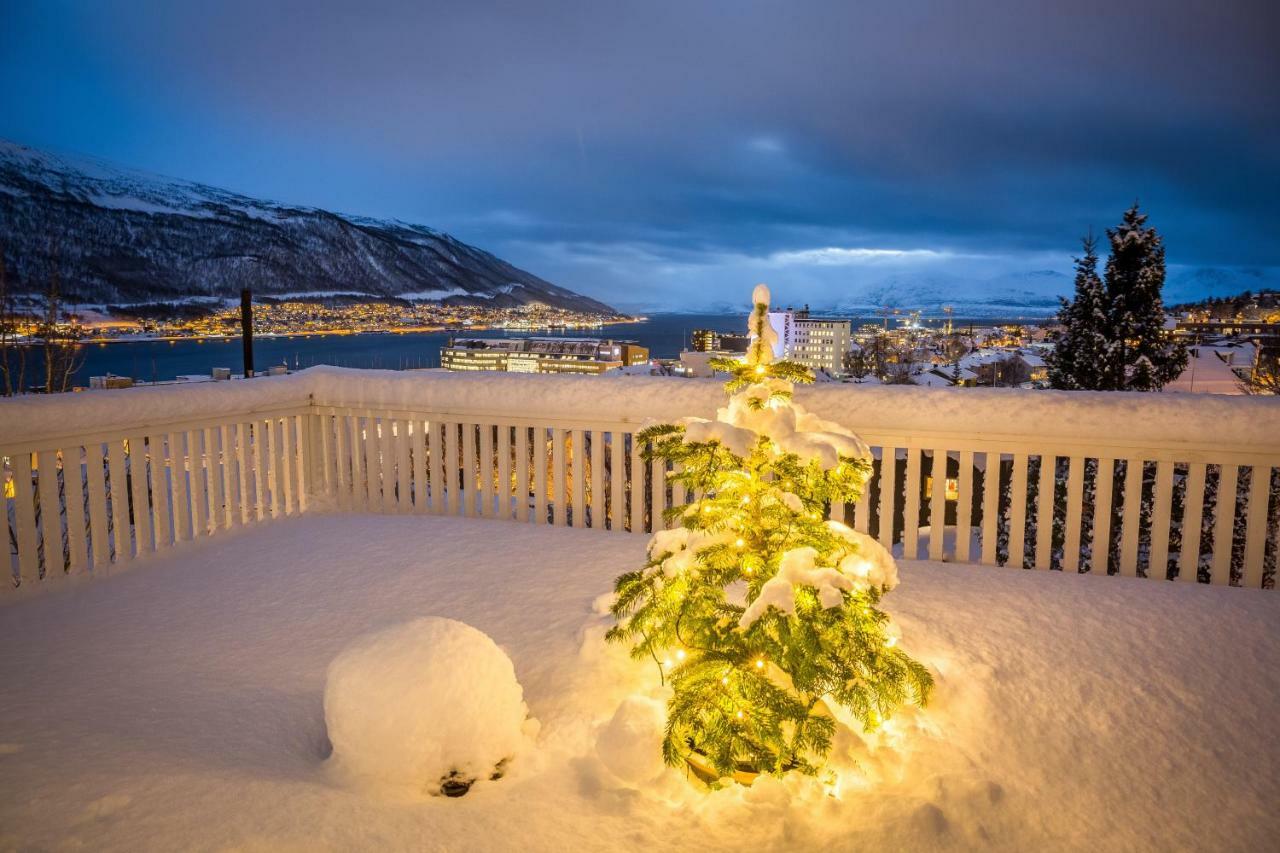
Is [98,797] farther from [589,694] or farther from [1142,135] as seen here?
[1142,135]

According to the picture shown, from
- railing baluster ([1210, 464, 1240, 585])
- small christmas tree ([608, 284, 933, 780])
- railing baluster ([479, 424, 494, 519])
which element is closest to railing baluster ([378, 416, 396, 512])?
railing baluster ([479, 424, 494, 519])

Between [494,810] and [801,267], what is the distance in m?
75.7

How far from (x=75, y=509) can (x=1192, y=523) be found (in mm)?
5810

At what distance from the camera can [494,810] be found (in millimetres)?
1797

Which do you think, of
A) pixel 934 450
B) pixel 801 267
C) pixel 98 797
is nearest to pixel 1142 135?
pixel 934 450

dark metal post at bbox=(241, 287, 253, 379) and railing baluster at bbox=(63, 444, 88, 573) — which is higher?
dark metal post at bbox=(241, 287, 253, 379)

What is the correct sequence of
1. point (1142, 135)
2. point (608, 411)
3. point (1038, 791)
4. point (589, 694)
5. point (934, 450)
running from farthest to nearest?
point (1142, 135)
point (608, 411)
point (934, 450)
point (589, 694)
point (1038, 791)

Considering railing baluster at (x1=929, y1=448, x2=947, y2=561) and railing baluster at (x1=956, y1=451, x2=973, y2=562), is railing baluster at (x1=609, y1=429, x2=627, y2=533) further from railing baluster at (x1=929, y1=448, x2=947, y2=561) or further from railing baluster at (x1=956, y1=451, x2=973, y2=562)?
railing baluster at (x1=956, y1=451, x2=973, y2=562)

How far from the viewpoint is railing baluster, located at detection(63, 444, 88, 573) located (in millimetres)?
3582

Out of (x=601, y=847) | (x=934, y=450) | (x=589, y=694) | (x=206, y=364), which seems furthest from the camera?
(x=206, y=364)

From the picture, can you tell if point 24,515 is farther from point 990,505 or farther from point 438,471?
point 990,505

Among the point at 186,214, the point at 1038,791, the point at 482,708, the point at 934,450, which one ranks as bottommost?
the point at 1038,791

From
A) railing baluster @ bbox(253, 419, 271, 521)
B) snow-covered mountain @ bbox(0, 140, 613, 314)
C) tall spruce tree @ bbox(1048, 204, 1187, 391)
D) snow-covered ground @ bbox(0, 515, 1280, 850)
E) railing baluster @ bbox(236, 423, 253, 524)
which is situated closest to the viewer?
snow-covered ground @ bbox(0, 515, 1280, 850)

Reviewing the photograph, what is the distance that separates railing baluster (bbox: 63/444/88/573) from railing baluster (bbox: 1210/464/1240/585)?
5799 millimetres
